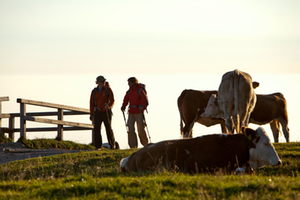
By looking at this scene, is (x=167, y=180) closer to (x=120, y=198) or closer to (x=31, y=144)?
(x=120, y=198)

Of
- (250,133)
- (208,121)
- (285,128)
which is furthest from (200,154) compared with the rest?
(285,128)

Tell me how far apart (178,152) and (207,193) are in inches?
104

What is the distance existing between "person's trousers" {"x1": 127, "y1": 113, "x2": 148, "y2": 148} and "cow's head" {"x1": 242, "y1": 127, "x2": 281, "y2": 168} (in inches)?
315

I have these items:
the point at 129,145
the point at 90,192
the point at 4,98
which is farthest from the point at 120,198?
the point at 4,98

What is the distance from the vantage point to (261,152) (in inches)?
327

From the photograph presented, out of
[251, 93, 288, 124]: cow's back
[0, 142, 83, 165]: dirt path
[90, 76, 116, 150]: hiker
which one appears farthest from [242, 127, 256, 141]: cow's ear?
[251, 93, 288, 124]: cow's back

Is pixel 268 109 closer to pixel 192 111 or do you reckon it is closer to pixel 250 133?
pixel 192 111

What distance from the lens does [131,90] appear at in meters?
16.2

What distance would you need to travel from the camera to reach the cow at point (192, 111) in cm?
1853

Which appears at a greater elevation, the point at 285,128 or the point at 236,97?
the point at 236,97

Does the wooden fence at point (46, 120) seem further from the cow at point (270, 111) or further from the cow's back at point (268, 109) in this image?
the cow's back at point (268, 109)

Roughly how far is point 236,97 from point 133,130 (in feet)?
13.5

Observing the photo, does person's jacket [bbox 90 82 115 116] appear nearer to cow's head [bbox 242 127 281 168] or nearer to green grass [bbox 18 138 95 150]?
green grass [bbox 18 138 95 150]

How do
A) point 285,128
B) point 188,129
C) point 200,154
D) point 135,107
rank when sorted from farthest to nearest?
point 285,128 < point 188,129 < point 135,107 < point 200,154
